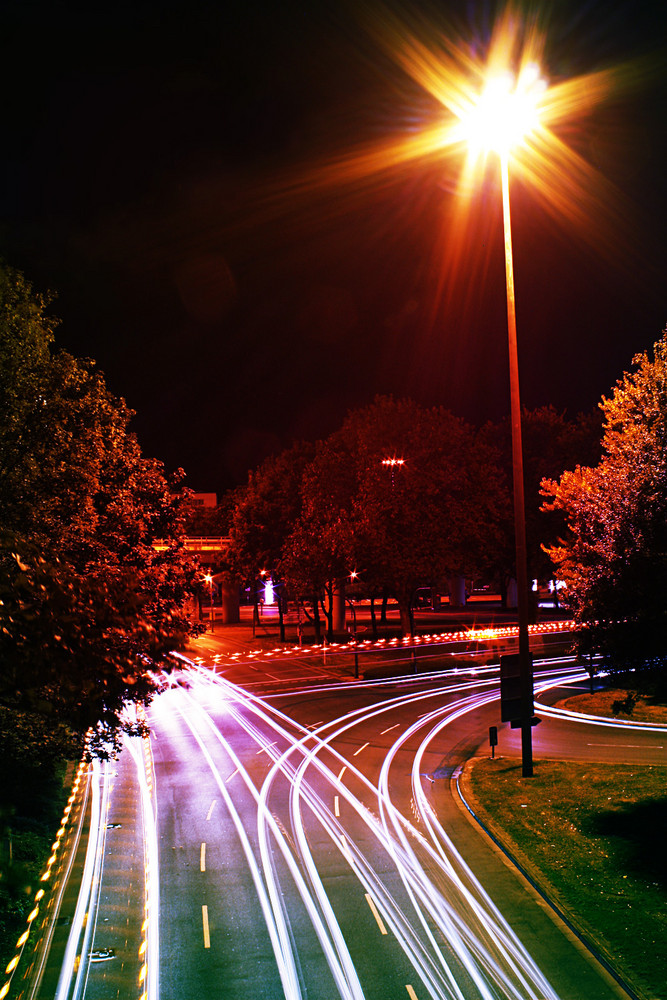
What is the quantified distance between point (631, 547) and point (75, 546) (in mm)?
11920

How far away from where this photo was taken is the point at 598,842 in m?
14.7

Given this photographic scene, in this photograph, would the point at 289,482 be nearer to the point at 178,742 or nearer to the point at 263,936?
the point at 178,742

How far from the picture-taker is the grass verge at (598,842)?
10.7 meters

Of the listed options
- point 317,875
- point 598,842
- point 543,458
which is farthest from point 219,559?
point 598,842

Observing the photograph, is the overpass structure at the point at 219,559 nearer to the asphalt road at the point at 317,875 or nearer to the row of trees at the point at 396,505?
the row of trees at the point at 396,505

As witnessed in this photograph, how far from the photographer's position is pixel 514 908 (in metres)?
12.1

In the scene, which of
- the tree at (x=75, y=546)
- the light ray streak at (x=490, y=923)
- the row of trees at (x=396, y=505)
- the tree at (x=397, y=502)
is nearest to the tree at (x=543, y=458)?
the row of trees at (x=396, y=505)

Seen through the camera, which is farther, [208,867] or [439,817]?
[439,817]

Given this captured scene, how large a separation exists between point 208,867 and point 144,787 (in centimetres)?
708

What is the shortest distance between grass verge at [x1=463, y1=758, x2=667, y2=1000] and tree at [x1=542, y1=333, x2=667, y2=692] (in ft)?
10.9

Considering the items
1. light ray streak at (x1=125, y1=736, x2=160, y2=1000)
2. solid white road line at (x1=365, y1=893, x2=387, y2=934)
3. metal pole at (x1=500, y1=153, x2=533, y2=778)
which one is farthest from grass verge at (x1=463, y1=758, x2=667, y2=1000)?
light ray streak at (x1=125, y1=736, x2=160, y2=1000)

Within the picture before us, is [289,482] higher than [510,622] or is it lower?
higher

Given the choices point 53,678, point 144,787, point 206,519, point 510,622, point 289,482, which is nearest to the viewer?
point 53,678

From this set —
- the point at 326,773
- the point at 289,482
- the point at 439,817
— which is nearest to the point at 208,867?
the point at 439,817
